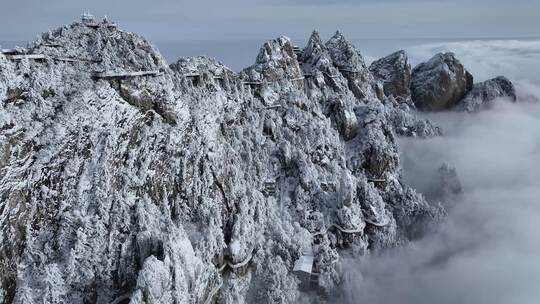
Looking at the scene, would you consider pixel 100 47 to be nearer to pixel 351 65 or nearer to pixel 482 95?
pixel 351 65

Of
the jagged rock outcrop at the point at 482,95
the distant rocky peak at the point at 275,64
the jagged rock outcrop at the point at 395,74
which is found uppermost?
the distant rocky peak at the point at 275,64

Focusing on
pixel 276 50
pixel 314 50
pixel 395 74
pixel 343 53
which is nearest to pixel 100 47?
pixel 276 50

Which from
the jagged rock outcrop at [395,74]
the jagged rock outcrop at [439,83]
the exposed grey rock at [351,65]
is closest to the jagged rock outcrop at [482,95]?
the jagged rock outcrop at [439,83]

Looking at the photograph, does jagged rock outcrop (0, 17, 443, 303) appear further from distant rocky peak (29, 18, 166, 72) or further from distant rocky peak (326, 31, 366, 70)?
distant rocky peak (326, 31, 366, 70)

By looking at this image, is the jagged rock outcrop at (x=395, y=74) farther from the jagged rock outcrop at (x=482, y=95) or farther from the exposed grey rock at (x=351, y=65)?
the jagged rock outcrop at (x=482, y=95)

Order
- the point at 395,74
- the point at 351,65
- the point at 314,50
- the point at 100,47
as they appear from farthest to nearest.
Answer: the point at 395,74 → the point at 351,65 → the point at 314,50 → the point at 100,47

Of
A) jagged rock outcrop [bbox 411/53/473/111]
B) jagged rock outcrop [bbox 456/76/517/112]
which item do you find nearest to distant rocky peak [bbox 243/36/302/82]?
jagged rock outcrop [bbox 411/53/473/111]
